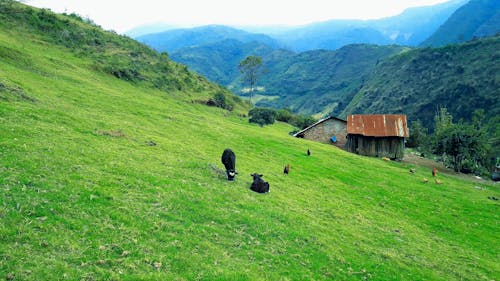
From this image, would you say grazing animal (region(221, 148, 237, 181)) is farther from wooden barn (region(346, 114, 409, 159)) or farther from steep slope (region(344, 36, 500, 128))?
steep slope (region(344, 36, 500, 128))

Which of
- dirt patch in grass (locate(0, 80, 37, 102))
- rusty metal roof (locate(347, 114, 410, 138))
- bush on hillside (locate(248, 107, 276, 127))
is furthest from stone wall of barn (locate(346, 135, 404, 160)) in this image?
dirt patch in grass (locate(0, 80, 37, 102))

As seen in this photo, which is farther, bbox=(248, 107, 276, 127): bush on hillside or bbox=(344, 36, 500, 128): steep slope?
bbox=(344, 36, 500, 128): steep slope

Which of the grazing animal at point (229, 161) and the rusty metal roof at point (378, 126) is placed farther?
the rusty metal roof at point (378, 126)

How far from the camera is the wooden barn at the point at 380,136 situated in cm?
6331

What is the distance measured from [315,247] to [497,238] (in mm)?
18647

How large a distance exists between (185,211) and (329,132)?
179 ft

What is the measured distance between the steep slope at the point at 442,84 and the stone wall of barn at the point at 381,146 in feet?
259

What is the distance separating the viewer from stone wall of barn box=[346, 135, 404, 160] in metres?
63.8

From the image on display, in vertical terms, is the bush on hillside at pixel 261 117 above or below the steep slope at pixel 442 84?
below

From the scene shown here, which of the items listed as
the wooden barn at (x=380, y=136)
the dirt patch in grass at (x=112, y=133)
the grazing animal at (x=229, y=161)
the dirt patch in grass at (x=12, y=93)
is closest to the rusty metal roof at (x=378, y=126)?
the wooden barn at (x=380, y=136)

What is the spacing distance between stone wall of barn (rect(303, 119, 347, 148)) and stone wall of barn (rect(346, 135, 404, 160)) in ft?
12.7

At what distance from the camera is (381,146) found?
63.9 metres

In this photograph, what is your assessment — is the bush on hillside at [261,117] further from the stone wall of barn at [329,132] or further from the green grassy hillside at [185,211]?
the green grassy hillside at [185,211]

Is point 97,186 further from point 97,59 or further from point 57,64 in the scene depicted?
point 97,59
